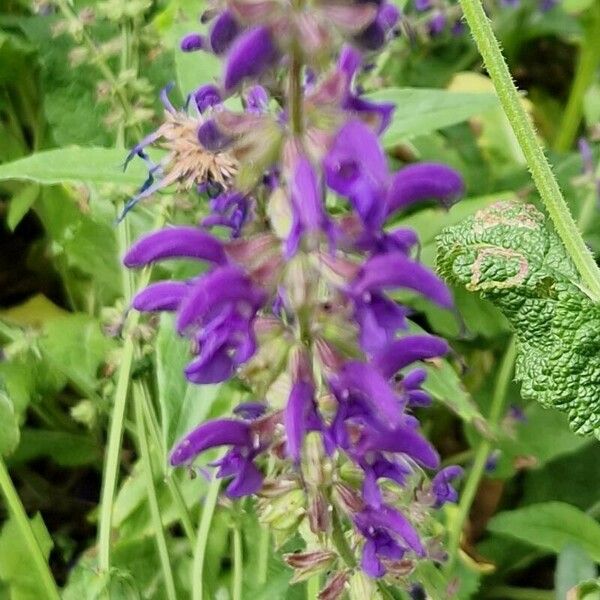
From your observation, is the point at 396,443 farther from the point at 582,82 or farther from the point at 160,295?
the point at 582,82

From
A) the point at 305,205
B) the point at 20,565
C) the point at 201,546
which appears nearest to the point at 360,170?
the point at 305,205

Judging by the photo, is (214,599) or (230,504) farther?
(214,599)

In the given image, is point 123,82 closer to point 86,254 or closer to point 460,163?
point 86,254

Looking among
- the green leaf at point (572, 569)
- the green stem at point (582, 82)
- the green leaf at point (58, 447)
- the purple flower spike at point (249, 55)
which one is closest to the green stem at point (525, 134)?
the purple flower spike at point (249, 55)

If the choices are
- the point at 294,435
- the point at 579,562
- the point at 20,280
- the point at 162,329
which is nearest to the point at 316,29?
the point at 294,435

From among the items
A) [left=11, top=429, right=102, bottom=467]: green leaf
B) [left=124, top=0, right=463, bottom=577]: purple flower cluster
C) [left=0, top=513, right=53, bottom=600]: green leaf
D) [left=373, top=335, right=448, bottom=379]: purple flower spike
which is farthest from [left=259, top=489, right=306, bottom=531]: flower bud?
[left=11, top=429, right=102, bottom=467]: green leaf

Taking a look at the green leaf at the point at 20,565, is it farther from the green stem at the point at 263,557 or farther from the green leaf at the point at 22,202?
the green leaf at the point at 22,202

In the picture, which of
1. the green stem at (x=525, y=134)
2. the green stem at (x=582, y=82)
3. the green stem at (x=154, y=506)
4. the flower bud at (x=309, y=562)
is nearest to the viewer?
the green stem at (x=525, y=134)
